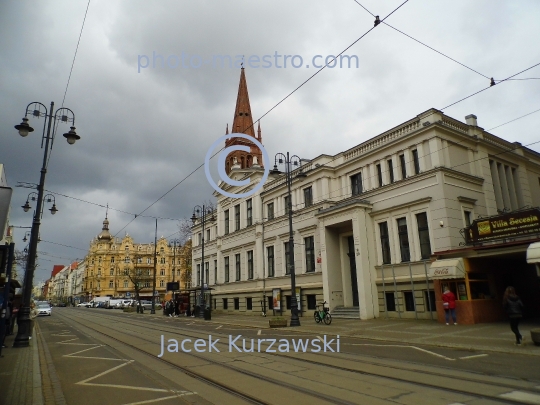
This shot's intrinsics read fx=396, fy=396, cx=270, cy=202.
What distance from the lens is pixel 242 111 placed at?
58.2m

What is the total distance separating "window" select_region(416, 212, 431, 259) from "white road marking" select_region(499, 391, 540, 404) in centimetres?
1625

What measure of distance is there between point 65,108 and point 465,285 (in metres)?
19.5

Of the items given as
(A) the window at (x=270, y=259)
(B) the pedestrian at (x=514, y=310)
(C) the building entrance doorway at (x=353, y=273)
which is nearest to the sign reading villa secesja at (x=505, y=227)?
(B) the pedestrian at (x=514, y=310)

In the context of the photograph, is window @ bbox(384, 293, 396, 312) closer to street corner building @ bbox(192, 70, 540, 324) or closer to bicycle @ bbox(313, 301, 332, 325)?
street corner building @ bbox(192, 70, 540, 324)

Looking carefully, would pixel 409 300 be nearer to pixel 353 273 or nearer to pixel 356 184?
pixel 353 273

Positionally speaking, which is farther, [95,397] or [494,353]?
[494,353]

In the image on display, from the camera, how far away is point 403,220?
2427 cm

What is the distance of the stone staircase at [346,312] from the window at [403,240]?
4617 millimetres

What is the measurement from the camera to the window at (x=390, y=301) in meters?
24.1

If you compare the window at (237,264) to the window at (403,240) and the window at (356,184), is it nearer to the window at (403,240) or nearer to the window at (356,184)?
the window at (356,184)

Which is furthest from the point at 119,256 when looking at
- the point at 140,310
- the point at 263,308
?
the point at 263,308

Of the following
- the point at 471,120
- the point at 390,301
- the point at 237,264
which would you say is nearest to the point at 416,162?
the point at 471,120

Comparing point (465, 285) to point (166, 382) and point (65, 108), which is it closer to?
point (166, 382)

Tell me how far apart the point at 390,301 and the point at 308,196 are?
10777 millimetres
